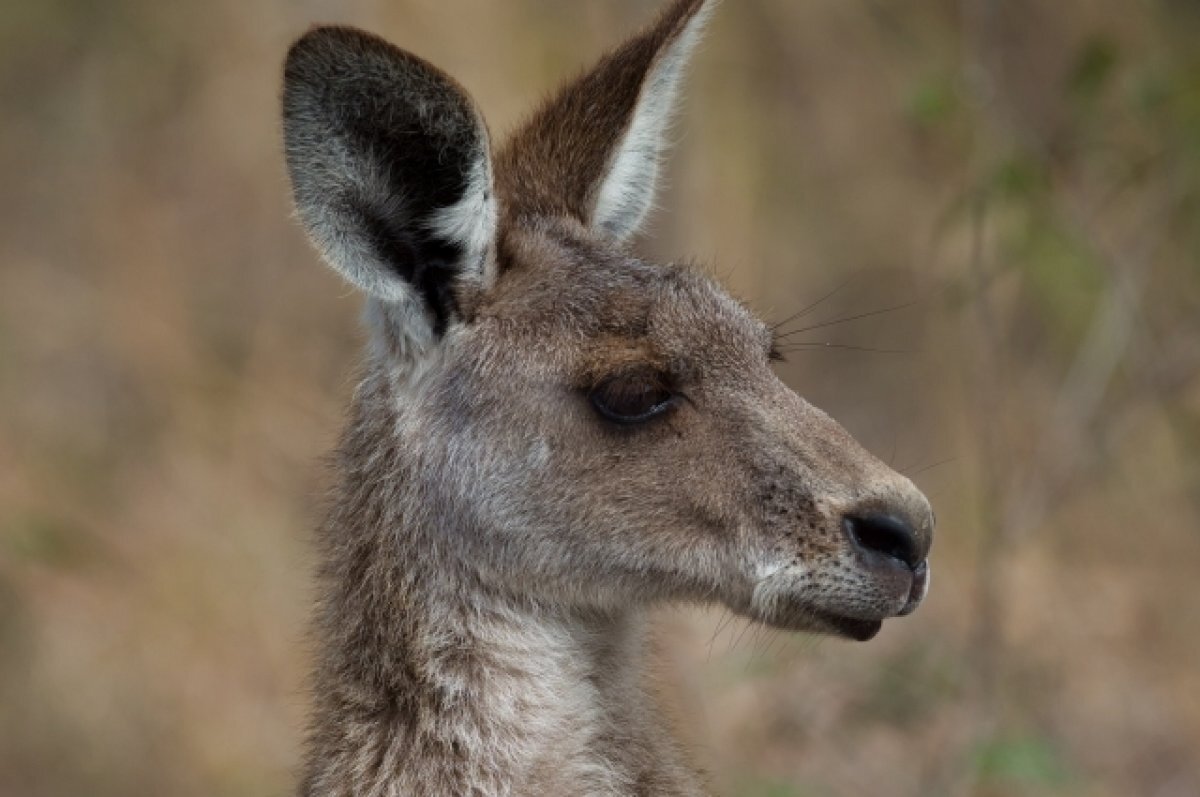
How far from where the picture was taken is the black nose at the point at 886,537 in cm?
388

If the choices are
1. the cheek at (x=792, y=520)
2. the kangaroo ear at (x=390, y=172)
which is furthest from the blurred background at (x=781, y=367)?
the cheek at (x=792, y=520)

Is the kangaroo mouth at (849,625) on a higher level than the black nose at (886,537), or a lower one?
lower

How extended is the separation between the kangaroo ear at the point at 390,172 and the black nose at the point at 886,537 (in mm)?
1057

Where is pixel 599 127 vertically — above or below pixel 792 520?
above

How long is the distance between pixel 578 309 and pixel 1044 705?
398 centimetres

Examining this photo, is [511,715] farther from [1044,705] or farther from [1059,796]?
[1044,705]

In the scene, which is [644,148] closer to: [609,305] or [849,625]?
[609,305]

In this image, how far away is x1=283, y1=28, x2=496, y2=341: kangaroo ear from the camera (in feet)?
12.8

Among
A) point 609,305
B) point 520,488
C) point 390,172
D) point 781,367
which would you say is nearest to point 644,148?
point 609,305

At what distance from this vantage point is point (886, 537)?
3.90 metres

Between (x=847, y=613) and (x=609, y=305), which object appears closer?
(x=847, y=613)

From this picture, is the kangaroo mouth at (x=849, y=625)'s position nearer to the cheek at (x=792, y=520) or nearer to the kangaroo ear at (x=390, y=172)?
the cheek at (x=792, y=520)

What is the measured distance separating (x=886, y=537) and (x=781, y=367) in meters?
5.79

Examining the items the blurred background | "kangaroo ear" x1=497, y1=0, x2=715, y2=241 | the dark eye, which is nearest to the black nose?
the dark eye
